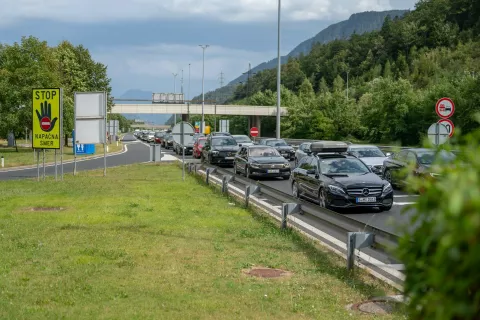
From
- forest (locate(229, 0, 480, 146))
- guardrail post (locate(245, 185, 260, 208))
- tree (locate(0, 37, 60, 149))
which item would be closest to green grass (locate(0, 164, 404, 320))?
guardrail post (locate(245, 185, 260, 208))

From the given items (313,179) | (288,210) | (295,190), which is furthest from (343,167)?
(288,210)

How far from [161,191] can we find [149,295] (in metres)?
15.2

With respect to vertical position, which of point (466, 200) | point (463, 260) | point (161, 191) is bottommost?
point (161, 191)

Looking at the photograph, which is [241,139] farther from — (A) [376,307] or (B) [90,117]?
(A) [376,307]

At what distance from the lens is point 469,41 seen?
12756 centimetres

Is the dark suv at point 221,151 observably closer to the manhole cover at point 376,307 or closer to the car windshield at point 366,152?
the car windshield at point 366,152

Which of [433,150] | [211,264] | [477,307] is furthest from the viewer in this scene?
[211,264]

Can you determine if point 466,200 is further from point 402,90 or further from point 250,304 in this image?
point 402,90

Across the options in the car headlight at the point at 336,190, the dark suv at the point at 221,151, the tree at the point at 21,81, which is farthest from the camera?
the tree at the point at 21,81

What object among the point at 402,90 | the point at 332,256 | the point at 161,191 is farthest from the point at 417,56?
the point at 332,256

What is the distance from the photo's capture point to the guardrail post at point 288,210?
524 inches

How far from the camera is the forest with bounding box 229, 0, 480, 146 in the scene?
7125 cm

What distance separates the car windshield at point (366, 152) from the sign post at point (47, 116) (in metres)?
12.7

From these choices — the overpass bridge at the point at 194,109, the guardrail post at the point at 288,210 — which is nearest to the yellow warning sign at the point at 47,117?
the guardrail post at the point at 288,210
